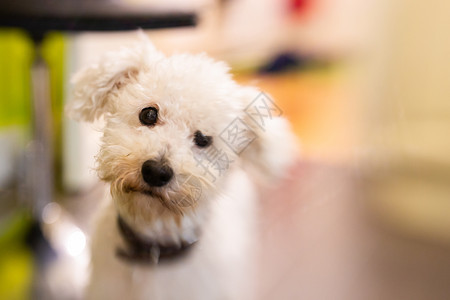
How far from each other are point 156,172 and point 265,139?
0.23 metres

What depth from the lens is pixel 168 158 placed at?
52cm

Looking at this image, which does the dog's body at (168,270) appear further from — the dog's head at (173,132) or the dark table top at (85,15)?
the dark table top at (85,15)

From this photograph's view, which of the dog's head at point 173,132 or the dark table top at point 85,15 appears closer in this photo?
the dog's head at point 173,132

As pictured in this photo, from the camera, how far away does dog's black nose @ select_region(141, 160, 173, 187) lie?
0.52 meters

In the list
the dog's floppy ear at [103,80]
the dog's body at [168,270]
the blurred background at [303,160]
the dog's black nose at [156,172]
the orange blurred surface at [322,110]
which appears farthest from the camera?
the orange blurred surface at [322,110]

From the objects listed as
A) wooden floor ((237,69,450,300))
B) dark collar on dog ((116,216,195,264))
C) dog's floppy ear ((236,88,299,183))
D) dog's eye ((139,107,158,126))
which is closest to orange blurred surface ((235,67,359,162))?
wooden floor ((237,69,450,300))

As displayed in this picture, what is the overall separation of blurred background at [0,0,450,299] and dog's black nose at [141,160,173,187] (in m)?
0.35

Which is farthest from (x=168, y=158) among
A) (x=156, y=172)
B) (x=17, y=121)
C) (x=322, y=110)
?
(x=322, y=110)

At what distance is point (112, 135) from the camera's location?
534 mm

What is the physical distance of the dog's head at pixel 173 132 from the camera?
52 centimetres

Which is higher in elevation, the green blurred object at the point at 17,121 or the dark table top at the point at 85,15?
the dark table top at the point at 85,15

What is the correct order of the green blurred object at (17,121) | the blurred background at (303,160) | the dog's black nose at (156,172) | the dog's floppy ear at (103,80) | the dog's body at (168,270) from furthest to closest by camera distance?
1. the green blurred object at (17,121)
2. the blurred background at (303,160)
3. the dog's body at (168,270)
4. the dog's floppy ear at (103,80)
5. the dog's black nose at (156,172)

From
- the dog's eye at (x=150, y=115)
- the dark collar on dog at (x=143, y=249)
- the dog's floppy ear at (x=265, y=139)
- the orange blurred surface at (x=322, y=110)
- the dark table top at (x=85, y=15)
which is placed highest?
the dark table top at (x=85, y=15)

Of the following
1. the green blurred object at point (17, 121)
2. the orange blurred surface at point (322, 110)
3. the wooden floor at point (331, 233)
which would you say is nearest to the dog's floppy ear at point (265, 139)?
the wooden floor at point (331, 233)
